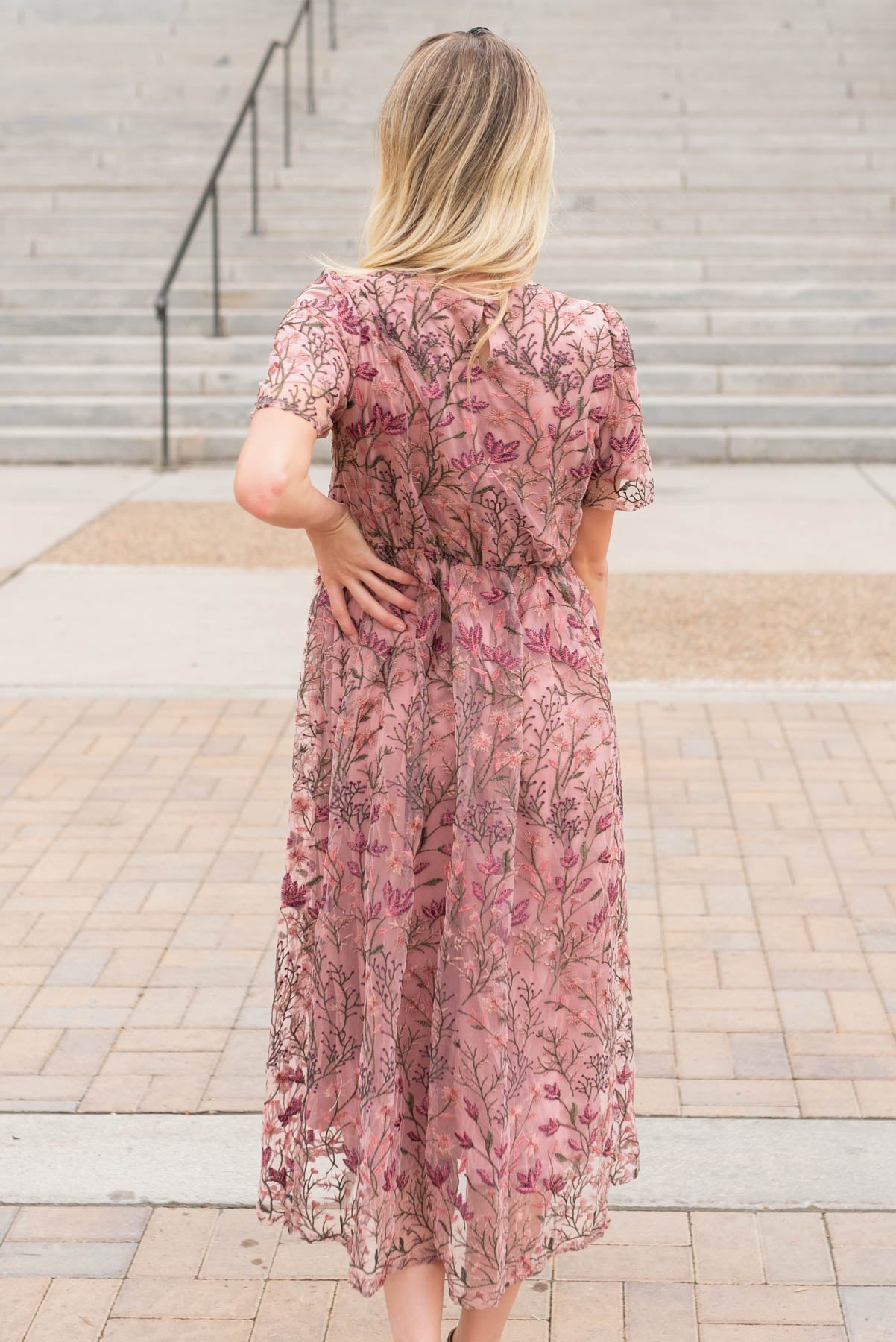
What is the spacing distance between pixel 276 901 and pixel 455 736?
2202 millimetres

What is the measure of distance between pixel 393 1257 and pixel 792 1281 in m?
0.77

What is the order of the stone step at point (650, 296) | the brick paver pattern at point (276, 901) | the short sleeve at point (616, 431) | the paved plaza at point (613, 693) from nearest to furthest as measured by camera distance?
the short sleeve at point (616, 431)
the paved plaza at point (613, 693)
the brick paver pattern at point (276, 901)
the stone step at point (650, 296)

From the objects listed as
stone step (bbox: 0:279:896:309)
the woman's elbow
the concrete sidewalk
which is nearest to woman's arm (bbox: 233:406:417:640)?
the woman's elbow

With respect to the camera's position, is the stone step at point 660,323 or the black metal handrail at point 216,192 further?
the stone step at point 660,323

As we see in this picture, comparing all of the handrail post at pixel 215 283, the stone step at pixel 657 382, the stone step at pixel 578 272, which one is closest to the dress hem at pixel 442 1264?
the stone step at pixel 657 382

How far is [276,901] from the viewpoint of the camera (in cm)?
435

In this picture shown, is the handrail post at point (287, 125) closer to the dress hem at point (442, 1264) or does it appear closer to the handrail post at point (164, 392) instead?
the handrail post at point (164, 392)

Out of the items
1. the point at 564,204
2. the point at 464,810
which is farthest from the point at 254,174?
the point at 464,810

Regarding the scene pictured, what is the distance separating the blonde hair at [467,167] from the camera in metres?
2.08

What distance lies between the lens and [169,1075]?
3473 mm

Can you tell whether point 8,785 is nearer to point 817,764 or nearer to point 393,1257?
point 817,764

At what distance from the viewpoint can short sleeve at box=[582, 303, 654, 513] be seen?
223 cm

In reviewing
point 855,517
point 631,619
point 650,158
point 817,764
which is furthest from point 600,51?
point 817,764

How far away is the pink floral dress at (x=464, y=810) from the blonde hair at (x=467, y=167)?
40mm
